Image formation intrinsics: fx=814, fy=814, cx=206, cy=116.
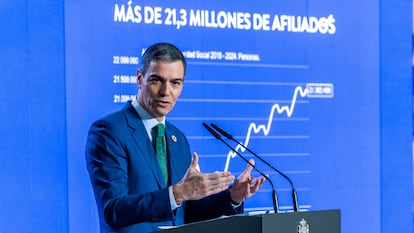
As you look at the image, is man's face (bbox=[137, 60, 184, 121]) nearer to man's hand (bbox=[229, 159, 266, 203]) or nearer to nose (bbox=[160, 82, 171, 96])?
nose (bbox=[160, 82, 171, 96])

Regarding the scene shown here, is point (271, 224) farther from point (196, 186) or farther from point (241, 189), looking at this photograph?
point (241, 189)

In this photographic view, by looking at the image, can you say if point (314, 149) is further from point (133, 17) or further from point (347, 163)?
point (133, 17)

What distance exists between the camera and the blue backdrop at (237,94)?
408 centimetres

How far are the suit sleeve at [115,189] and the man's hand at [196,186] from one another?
7cm

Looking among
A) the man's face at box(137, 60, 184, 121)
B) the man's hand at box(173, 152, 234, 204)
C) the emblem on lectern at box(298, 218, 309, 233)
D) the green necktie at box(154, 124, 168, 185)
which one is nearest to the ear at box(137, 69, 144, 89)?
the man's face at box(137, 60, 184, 121)

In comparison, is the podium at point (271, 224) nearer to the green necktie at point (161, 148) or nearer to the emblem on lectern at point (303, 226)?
the emblem on lectern at point (303, 226)

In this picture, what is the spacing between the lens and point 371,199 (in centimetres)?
514

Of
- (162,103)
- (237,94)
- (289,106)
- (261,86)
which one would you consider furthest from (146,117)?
(289,106)

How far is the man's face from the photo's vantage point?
14.4ft

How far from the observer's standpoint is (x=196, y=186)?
14.1 ft

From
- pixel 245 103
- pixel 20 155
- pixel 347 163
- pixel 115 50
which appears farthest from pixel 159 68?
pixel 347 163

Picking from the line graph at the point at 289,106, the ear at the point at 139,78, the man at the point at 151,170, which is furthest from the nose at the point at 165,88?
the line graph at the point at 289,106

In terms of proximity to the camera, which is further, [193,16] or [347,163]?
[347,163]

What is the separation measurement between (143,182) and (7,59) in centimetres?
95
